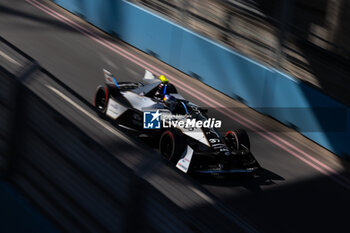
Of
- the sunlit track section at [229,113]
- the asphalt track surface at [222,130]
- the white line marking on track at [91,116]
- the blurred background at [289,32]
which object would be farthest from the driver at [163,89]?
the white line marking on track at [91,116]

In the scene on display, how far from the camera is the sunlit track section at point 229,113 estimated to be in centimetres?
977

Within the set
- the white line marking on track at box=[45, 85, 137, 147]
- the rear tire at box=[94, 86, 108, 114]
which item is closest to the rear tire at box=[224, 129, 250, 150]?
the rear tire at box=[94, 86, 108, 114]

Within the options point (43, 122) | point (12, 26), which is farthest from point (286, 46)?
point (43, 122)

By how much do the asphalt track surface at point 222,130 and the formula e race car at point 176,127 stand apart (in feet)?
1.08

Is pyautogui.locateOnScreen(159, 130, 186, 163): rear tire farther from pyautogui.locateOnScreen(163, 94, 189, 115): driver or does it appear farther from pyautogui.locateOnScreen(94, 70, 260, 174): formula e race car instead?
pyautogui.locateOnScreen(163, 94, 189, 115): driver

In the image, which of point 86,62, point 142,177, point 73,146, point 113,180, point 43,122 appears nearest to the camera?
point 142,177

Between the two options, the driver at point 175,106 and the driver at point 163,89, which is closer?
the driver at point 175,106

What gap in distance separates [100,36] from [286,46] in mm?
4831

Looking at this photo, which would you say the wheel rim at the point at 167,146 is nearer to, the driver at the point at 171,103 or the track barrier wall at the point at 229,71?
the driver at the point at 171,103

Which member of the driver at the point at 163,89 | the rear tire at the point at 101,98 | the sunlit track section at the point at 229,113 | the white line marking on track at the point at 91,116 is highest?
the white line marking on track at the point at 91,116

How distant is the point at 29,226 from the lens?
13.2ft

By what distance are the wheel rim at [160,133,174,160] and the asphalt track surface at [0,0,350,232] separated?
52 centimetres

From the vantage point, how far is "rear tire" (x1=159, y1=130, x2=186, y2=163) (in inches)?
329

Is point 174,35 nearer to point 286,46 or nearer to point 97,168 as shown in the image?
point 286,46
